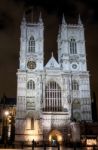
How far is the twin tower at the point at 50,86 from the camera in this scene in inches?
2613

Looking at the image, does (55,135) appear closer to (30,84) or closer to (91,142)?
(30,84)

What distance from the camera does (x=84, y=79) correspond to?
7062cm

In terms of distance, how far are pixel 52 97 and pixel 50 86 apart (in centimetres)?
270

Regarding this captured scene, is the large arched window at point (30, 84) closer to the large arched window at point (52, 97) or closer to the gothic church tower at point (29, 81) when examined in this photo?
the gothic church tower at point (29, 81)

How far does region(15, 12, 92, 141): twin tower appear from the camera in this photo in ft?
218

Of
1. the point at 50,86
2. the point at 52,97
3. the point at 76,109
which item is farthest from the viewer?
the point at 50,86

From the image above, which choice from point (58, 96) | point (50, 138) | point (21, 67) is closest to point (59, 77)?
point (58, 96)

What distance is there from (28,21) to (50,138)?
29.0 metres

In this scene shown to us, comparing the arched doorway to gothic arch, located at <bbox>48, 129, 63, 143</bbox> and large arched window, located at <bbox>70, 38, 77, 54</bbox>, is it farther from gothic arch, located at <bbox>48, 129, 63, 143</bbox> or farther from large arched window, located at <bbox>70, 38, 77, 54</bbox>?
large arched window, located at <bbox>70, 38, 77, 54</bbox>

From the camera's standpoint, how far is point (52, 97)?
6894 centimetres

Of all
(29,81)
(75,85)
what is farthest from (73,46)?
(29,81)

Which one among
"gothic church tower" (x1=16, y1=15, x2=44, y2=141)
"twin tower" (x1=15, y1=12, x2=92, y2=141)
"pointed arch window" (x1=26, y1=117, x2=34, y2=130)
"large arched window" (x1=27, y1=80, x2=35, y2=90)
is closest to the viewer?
"gothic church tower" (x1=16, y1=15, x2=44, y2=141)

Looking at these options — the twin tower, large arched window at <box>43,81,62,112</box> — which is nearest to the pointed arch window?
the twin tower

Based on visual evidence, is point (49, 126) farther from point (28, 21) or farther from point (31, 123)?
point (28, 21)
